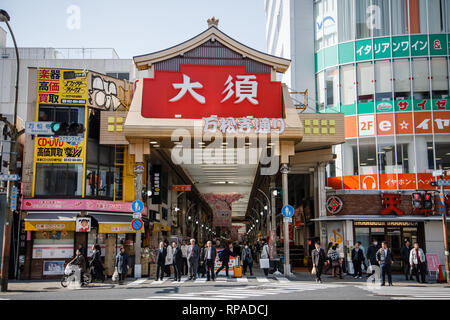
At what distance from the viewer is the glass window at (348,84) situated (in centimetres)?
3622

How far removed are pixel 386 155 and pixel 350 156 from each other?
98.2 inches

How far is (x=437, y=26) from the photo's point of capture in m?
35.2

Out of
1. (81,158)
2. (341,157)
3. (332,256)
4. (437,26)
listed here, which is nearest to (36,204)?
(81,158)

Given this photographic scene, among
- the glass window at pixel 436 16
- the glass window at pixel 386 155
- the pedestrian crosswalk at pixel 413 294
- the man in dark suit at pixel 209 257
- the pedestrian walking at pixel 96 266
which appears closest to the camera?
the pedestrian crosswalk at pixel 413 294

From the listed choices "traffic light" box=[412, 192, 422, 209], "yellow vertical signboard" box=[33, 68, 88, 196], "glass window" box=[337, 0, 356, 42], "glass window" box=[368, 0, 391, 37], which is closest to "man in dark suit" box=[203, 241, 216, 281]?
"yellow vertical signboard" box=[33, 68, 88, 196]

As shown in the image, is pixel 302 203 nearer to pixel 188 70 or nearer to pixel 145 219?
pixel 145 219

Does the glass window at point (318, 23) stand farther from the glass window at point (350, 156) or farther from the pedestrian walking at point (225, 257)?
the pedestrian walking at point (225, 257)

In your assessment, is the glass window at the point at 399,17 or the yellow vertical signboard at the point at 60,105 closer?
the yellow vertical signboard at the point at 60,105

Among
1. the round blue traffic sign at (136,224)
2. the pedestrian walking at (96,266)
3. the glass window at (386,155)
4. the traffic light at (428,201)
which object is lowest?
the pedestrian walking at (96,266)

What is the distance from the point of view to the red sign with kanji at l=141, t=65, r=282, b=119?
91.0 feet

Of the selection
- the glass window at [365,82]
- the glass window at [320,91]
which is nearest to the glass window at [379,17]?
the glass window at [365,82]

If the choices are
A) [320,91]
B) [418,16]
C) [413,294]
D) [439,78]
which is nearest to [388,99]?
[439,78]

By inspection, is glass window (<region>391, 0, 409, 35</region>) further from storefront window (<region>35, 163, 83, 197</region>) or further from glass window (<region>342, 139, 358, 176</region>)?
storefront window (<region>35, 163, 83, 197</region>)

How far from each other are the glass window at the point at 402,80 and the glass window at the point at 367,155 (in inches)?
145
